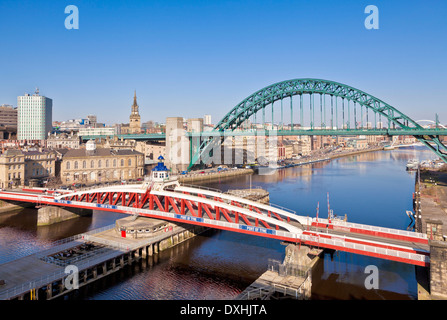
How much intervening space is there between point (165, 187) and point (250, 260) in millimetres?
10178

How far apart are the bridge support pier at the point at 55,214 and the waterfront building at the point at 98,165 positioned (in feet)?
68.1

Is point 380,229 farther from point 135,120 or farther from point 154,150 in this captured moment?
point 135,120

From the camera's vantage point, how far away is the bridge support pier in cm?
3494

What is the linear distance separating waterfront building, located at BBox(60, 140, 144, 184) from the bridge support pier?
20.8 m

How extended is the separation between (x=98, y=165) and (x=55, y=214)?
26.2 m

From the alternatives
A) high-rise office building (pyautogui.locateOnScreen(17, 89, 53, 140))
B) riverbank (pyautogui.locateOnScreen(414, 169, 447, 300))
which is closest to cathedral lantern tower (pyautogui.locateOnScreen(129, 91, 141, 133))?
high-rise office building (pyautogui.locateOnScreen(17, 89, 53, 140))

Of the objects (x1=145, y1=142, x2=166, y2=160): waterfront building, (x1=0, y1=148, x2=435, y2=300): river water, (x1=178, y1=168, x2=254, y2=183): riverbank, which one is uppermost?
(x1=145, y1=142, x2=166, y2=160): waterfront building

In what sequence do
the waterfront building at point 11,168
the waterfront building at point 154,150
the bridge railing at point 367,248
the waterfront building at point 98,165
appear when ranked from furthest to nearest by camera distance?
the waterfront building at point 154,150 → the waterfront building at point 98,165 → the waterfront building at point 11,168 → the bridge railing at point 367,248

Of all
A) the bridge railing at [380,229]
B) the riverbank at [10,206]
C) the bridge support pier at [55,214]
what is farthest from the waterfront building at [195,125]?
the bridge railing at [380,229]

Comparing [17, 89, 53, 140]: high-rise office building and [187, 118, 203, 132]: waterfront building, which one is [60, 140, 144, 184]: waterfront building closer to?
[187, 118, 203, 132]: waterfront building

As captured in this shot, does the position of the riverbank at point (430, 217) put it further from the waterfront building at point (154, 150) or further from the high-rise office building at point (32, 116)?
the high-rise office building at point (32, 116)

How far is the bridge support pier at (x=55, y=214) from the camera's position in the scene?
3494 cm

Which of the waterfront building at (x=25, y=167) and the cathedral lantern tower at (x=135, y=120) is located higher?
the cathedral lantern tower at (x=135, y=120)

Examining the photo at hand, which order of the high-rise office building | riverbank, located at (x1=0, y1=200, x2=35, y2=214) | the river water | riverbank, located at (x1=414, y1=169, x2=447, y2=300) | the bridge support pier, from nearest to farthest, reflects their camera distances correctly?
riverbank, located at (x1=414, y1=169, x2=447, y2=300) < the river water < the bridge support pier < riverbank, located at (x1=0, y1=200, x2=35, y2=214) < the high-rise office building
